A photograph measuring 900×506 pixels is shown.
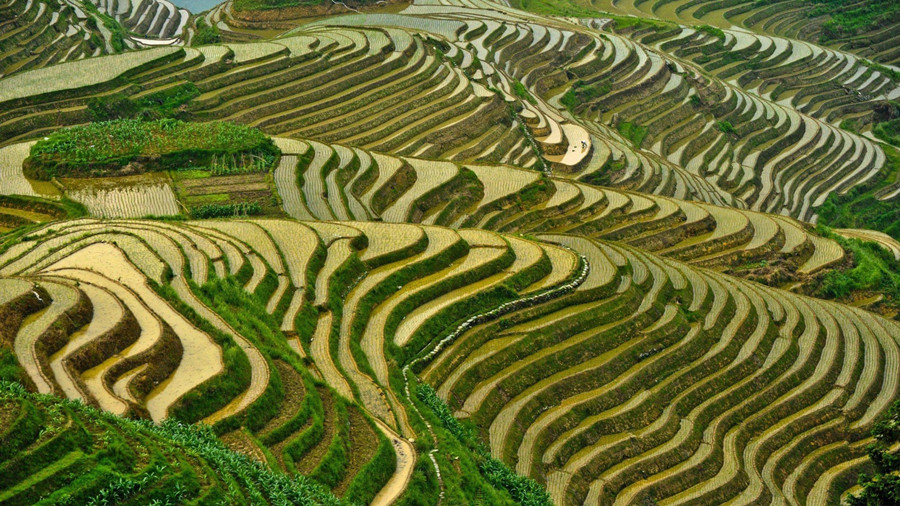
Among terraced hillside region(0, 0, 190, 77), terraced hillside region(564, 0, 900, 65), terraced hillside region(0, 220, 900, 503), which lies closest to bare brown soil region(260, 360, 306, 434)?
terraced hillside region(0, 220, 900, 503)

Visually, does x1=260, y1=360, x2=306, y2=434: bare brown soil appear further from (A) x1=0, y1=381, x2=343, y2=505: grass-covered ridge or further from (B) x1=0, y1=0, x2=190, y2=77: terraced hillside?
(B) x1=0, y1=0, x2=190, y2=77: terraced hillside

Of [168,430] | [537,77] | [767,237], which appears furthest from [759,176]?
[168,430]

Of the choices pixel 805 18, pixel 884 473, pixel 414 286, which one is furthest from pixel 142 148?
pixel 805 18

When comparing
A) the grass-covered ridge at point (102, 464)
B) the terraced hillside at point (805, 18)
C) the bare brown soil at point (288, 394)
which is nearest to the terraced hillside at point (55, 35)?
the bare brown soil at point (288, 394)

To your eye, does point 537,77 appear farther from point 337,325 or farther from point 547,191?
point 337,325

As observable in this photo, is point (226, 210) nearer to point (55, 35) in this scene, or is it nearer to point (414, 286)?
point (414, 286)
